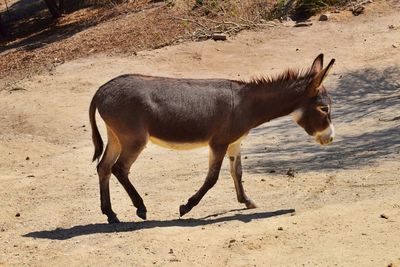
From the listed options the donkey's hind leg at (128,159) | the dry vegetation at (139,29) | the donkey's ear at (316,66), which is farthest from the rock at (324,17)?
the donkey's hind leg at (128,159)

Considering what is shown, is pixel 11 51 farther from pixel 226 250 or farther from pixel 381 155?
pixel 226 250

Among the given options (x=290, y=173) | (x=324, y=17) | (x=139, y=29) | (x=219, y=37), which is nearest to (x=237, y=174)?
(x=290, y=173)

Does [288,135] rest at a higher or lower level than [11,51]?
higher

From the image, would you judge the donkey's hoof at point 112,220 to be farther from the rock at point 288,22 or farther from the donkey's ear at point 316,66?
the rock at point 288,22

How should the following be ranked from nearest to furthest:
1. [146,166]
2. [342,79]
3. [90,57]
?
[146,166]
[342,79]
[90,57]

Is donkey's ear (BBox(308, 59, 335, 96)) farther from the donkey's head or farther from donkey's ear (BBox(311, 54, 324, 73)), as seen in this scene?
donkey's ear (BBox(311, 54, 324, 73))

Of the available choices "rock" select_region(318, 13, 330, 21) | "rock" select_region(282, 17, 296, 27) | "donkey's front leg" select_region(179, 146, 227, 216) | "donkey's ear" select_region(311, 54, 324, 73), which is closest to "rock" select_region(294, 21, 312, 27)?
"rock" select_region(282, 17, 296, 27)

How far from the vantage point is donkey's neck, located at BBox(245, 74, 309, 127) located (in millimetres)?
7914

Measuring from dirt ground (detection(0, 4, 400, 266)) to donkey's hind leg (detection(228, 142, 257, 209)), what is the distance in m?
0.12

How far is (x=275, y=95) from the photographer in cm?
794

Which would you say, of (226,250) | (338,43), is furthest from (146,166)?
(338,43)

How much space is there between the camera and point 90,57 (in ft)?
62.1

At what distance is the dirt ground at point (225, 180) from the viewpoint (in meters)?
6.51

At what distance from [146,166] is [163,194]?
5.75 feet
